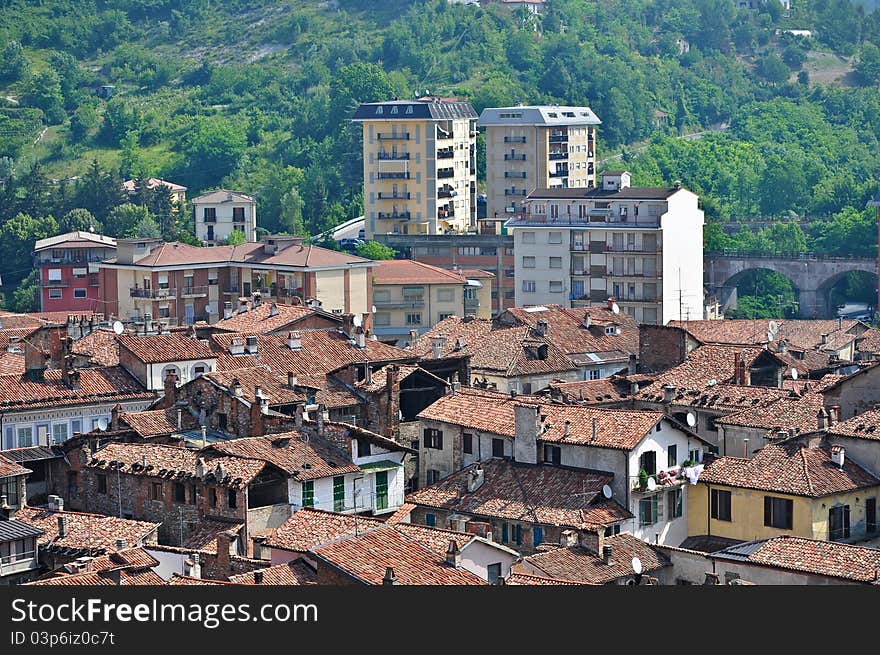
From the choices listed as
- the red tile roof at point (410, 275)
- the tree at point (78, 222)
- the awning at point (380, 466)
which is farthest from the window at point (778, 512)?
the tree at point (78, 222)

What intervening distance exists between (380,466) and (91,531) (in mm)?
8021

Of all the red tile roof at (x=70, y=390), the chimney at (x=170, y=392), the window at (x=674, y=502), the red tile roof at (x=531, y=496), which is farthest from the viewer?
the red tile roof at (x=70, y=390)

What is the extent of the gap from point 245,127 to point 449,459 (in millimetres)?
123506

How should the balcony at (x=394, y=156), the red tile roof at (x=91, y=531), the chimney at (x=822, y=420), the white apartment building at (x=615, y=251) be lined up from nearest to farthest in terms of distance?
the red tile roof at (x=91, y=531)
the chimney at (x=822, y=420)
the white apartment building at (x=615, y=251)
the balcony at (x=394, y=156)

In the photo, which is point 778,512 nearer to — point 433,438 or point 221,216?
point 433,438

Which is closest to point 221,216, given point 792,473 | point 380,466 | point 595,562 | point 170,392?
point 170,392

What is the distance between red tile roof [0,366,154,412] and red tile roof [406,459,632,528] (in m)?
12.1

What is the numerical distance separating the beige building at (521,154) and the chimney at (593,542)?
95213 millimetres

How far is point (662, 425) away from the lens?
4881 cm

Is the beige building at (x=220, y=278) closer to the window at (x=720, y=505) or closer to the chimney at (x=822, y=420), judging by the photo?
the chimney at (x=822, y=420)

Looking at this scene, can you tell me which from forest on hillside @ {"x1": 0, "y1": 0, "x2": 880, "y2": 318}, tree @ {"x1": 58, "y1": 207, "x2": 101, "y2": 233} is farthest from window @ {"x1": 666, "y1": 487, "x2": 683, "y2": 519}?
tree @ {"x1": 58, "y1": 207, "x2": 101, "y2": 233}

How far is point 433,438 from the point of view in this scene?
5391cm

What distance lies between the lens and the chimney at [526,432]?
163 ft

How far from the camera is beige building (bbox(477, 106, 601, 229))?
5428 inches
